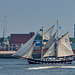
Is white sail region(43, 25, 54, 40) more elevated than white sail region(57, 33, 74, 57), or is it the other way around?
white sail region(43, 25, 54, 40)

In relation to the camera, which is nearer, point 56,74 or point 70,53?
point 56,74

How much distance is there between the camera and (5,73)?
293 feet

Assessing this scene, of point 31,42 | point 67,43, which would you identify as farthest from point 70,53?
point 31,42

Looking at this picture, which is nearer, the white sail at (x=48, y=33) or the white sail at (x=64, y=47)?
the white sail at (x=64, y=47)

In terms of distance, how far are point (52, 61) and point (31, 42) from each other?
1236 centimetres

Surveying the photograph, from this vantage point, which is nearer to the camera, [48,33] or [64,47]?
[64,47]

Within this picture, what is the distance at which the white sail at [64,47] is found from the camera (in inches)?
4980

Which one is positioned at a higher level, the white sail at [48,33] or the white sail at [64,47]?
the white sail at [48,33]

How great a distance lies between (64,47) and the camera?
127000mm

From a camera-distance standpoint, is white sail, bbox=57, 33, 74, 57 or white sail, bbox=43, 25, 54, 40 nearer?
white sail, bbox=57, 33, 74, 57

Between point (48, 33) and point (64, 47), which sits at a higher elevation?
point (48, 33)

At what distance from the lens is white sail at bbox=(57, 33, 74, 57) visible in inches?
4980

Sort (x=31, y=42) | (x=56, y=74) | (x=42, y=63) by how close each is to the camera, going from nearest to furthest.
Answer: (x=56, y=74) < (x=31, y=42) < (x=42, y=63)

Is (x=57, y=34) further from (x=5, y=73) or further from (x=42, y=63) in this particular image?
(x=5, y=73)
